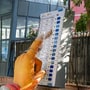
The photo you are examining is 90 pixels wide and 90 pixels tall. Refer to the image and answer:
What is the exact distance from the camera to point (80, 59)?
28.3 feet

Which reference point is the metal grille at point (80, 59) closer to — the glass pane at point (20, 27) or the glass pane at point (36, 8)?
the glass pane at point (20, 27)

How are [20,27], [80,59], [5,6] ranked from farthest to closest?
1. [5,6]
2. [20,27]
3. [80,59]

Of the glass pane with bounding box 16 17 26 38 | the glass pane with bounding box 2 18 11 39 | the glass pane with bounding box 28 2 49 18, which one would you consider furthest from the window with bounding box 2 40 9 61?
the glass pane with bounding box 28 2 49 18

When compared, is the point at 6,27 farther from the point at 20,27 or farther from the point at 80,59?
the point at 80,59

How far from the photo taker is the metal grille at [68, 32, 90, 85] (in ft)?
27.6

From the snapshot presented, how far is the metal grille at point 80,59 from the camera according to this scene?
842cm

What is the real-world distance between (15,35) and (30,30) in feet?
2.35

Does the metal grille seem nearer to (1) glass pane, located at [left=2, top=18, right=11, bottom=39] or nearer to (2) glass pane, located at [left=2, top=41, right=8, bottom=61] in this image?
(2) glass pane, located at [left=2, top=41, right=8, bottom=61]

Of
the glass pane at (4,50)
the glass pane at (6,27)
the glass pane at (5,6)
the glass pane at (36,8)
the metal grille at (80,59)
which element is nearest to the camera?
the metal grille at (80,59)

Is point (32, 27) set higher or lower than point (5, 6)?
lower

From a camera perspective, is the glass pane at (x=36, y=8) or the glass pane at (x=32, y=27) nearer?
the glass pane at (x=32, y=27)

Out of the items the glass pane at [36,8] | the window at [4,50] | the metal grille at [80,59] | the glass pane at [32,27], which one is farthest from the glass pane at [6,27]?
the metal grille at [80,59]

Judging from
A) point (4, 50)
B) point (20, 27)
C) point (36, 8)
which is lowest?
point (4, 50)

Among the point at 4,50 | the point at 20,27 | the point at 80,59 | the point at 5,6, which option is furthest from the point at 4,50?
the point at 80,59
